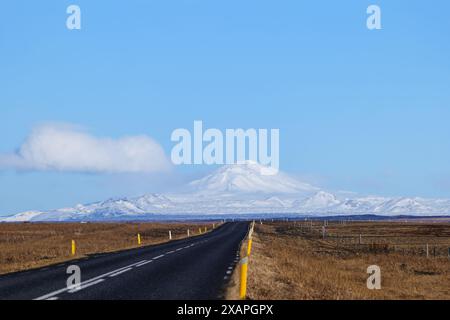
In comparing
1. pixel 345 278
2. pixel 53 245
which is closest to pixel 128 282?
pixel 345 278

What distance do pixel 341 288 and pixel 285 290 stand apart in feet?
9.38

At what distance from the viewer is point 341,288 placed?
1973 cm

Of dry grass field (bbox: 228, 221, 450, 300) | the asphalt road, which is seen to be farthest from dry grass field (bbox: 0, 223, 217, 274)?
dry grass field (bbox: 228, 221, 450, 300)

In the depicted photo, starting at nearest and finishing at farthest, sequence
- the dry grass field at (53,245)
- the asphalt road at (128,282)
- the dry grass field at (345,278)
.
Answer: the asphalt road at (128,282), the dry grass field at (345,278), the dry grass field at (53,245)

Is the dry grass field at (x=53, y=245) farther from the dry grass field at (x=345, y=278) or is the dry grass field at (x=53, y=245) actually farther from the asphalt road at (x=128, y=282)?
the dry grass field at (x=345, y=278)

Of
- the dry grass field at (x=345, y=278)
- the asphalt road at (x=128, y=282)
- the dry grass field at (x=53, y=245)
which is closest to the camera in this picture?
the asphalt road at (x=128, y=282)

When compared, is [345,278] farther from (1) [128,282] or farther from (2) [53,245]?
(2) [53,245]

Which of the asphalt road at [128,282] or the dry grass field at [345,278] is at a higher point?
the asphalt road at [128,282]

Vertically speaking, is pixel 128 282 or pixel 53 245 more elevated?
pixel 128 282

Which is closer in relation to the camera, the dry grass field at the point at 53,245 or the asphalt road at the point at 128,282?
the asphalt road at the point at 128,282

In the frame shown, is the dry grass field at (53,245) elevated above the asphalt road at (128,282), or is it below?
below

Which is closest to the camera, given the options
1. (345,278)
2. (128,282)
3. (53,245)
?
(128,282)

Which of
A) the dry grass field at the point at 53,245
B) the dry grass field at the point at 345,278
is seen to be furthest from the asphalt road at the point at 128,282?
the dry grass field at the point at 53,245
